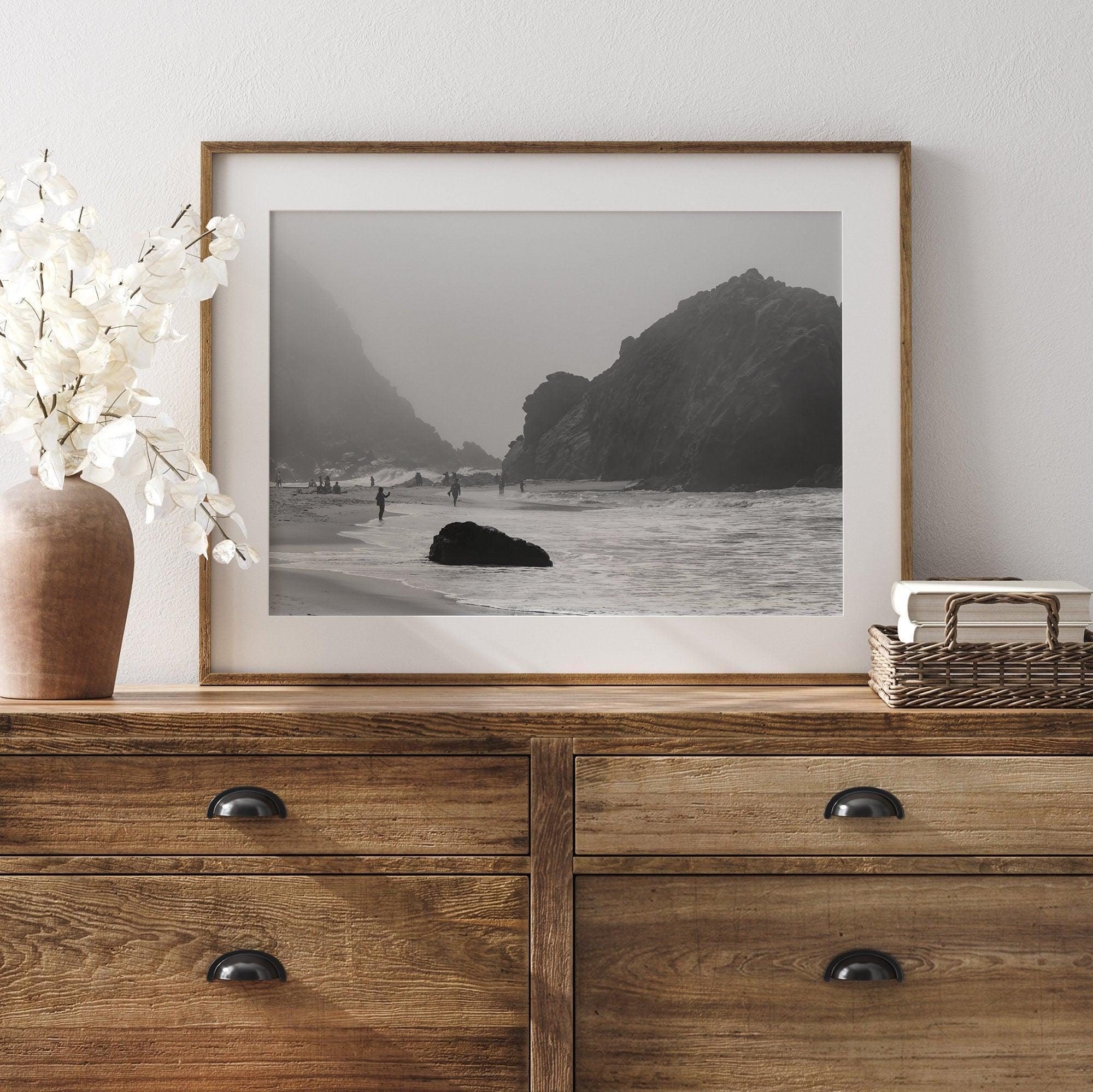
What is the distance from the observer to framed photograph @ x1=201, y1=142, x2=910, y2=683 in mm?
1438

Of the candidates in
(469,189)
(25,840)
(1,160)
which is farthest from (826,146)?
(25,840)

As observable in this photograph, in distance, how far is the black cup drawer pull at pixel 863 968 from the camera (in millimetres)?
1079

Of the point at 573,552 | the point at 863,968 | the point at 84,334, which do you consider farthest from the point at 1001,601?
the point at 84,334

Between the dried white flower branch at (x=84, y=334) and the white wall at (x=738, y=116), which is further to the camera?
the white wall at (x=738, y=116)

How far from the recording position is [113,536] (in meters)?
1.23

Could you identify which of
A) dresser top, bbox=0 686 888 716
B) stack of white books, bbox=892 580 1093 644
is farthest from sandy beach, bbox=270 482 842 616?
stack of white books, bbox=892 580 1093 644

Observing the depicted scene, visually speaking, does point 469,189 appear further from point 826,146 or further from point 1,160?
point 1,160

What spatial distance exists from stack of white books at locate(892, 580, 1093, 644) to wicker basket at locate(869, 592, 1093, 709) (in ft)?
0.08

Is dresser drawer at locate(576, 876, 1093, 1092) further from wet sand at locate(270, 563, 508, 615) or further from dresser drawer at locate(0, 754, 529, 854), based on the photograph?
wet sand at locate(270, 563, 508, 615)

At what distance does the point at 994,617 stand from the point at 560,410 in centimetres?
73

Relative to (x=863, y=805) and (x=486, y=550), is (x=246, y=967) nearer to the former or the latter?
(x=486, y=550)

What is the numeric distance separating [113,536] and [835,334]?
46.5 inches

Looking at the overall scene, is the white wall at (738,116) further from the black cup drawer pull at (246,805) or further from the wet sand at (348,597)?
the black cup drawer pull at (246,805)

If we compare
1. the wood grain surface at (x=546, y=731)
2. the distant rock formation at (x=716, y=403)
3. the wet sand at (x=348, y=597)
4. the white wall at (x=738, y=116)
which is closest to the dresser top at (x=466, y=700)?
the wood grain surface at (x=546, y=731)
